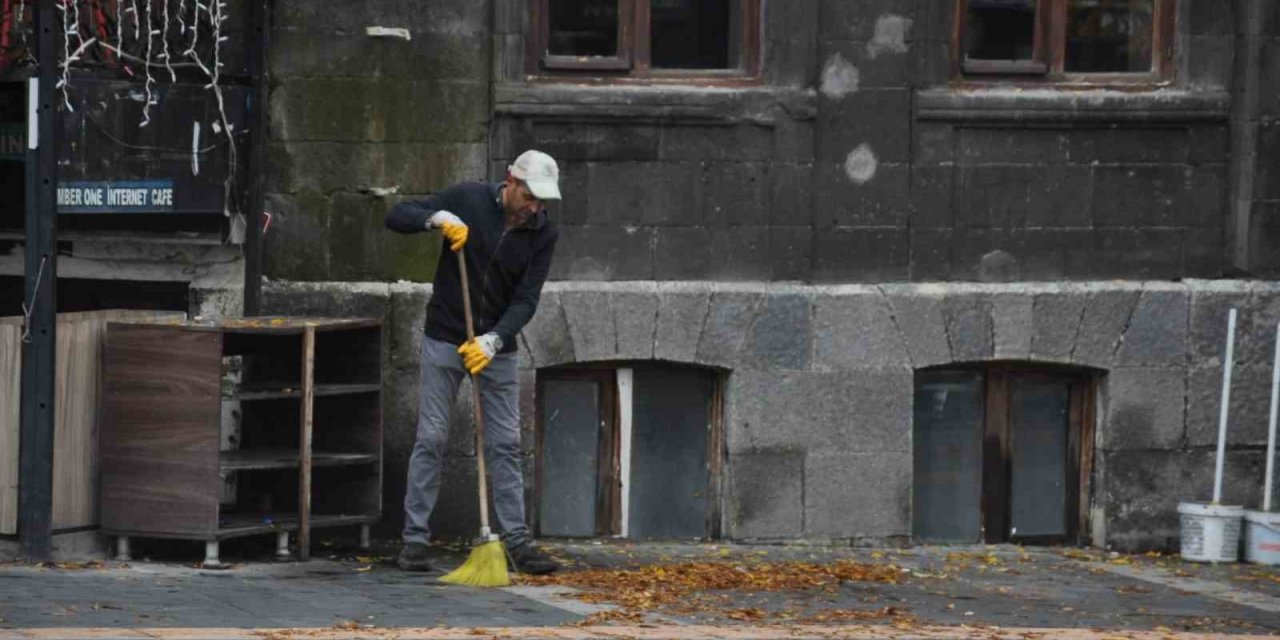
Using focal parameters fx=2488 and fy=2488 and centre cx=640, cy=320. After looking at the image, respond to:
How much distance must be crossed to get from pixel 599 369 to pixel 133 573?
2.89 m

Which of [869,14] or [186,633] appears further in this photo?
[869,14]

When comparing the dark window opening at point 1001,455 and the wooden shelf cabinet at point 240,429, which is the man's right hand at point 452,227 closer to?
the wooden shelf cabinet at point 240,429

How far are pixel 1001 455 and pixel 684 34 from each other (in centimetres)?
281

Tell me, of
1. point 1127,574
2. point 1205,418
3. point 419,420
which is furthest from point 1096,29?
point 419,420

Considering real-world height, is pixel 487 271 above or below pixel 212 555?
above

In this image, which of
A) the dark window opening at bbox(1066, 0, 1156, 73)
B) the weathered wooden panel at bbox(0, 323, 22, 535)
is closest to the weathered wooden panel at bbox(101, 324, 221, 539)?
the weathered wooden panel at bbox(0, 323, 22, 535)

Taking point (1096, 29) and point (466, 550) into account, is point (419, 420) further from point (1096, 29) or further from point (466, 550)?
point (1096, 29)

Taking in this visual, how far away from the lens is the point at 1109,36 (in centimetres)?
1327

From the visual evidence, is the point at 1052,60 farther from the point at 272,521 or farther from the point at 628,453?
the point at 272,521

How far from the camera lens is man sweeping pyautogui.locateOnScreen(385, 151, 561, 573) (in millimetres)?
11109

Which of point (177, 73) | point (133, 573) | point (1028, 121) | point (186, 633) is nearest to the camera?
point (186, 633)

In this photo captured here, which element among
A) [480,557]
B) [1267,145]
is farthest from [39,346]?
[1267,145]

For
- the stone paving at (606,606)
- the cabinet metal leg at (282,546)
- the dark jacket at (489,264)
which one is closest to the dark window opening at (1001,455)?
the stone paving at (606,606)

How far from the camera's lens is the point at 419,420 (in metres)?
11.6
